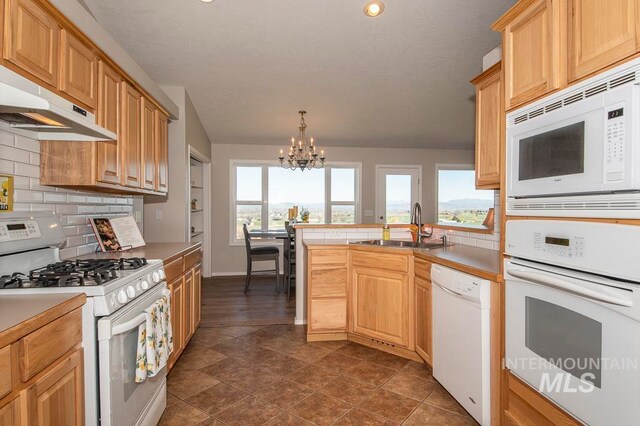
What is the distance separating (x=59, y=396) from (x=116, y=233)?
1.81 meters

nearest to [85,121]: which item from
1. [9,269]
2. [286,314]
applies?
[9,269]

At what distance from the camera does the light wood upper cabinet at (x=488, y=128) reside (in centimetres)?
231

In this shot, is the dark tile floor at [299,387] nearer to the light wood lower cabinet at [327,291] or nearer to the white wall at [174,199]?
the light wood lower cabinet at [327,291]

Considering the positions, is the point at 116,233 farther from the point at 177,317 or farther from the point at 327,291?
the point at 327,291

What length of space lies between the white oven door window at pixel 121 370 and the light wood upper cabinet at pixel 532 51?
218 cm

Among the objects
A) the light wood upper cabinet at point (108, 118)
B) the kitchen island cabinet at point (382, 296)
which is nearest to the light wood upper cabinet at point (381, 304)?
the kitchen island cabinet at point (382, 296)

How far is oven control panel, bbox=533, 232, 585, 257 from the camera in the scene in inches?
53.7

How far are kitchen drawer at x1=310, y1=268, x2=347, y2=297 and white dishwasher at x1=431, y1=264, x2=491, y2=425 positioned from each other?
990mm

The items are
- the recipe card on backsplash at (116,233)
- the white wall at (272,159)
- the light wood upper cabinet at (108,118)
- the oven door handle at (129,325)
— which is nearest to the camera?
the oven door handle at (129,325)

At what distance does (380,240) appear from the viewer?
3516mm

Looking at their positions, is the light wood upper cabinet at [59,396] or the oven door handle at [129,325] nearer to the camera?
the light wood upper cabinet at [59,396]

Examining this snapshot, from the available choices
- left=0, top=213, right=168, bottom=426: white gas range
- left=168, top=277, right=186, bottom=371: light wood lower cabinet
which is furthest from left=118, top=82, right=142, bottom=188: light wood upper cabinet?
left=168, top=277, right=186, bottom=371: light wood lower cabinet

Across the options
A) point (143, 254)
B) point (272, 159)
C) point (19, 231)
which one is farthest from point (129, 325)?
point (272, 159)

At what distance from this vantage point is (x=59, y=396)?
122 centimetres
